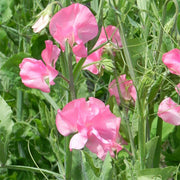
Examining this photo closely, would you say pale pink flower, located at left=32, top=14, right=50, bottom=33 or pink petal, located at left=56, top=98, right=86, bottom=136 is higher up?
pale pink flower, located at left=32, top=14, right=50, bottom=33

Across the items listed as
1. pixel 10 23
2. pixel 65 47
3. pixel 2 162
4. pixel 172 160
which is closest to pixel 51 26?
pixel 65 47

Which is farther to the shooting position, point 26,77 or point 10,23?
point 10,23

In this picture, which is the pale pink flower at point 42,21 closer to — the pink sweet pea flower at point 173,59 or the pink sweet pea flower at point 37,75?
the pink sweet pea flower at point 37,75

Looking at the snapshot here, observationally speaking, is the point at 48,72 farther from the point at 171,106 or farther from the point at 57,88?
the point at 57,88

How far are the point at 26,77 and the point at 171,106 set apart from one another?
267 millimetres

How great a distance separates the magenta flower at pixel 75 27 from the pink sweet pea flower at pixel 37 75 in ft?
0.15

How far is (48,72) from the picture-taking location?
25.6 inches

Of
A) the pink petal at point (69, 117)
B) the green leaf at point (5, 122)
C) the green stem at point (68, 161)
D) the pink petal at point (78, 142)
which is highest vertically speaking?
the pink petal at point (69, 117)

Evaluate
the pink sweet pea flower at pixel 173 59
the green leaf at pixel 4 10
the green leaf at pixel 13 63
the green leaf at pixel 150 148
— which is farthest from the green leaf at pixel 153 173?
the green leaf at pixel 4 10

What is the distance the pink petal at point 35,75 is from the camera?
0.65 metres

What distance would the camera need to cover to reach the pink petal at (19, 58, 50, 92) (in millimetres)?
646

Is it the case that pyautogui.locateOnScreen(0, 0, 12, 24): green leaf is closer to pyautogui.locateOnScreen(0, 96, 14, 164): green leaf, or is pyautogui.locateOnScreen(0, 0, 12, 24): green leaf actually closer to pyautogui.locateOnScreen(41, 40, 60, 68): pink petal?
pyautogui.locateOnScreen(0, 96, 14, 164): green leaf

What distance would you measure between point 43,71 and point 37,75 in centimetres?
1

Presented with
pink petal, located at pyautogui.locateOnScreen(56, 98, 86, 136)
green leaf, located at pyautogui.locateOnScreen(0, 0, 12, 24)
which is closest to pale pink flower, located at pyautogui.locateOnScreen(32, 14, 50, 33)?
pink petal, located at pyautogui.locateOnScreen(56, 98, 86, 136)
